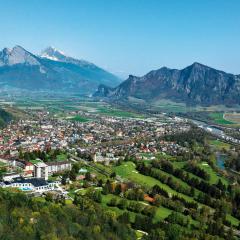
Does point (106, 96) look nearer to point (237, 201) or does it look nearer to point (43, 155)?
point (43, 155)

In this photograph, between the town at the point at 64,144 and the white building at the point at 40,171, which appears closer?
the white building at the point at 40,171

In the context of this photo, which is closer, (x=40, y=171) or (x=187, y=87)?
(x=40, y=171)

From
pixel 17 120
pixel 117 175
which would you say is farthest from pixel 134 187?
pixel 17 120

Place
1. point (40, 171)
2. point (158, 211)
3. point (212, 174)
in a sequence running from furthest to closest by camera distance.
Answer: point (212, 174)
point (40, 171)
point (158, 211)

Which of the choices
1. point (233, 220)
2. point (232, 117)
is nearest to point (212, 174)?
point (233, 220)

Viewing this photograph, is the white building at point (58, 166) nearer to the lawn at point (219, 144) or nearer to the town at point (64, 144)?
the town at point (64, 144)

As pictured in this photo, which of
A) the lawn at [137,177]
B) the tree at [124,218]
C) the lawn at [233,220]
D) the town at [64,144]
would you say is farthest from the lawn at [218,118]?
the tree at [124,218]

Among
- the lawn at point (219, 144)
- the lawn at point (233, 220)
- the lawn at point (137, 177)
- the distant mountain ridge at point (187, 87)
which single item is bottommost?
the lawn at point (233, 220)

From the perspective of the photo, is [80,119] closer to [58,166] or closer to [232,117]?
[232,117]
